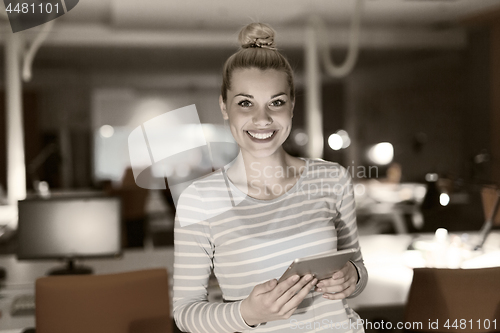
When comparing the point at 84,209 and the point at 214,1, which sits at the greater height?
the point at 214,1

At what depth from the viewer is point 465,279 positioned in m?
1.50

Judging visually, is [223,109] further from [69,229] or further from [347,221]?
[69,229]

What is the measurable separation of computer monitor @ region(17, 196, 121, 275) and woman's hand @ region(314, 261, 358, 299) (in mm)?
1410

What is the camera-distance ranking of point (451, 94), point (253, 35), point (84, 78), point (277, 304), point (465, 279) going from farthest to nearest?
point (84, 78) < point (451, 94) < point (465, 279) < point (253, 35) < point (277, 304)

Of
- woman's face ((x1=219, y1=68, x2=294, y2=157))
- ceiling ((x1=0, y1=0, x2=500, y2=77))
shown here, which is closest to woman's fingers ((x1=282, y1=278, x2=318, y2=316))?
woman's face ((x1=219, y1=68, x2=294, y2=157))

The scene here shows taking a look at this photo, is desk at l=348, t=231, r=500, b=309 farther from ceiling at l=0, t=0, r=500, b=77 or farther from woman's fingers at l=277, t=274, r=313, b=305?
ceiling at l=0, t=0, r=500, b=77

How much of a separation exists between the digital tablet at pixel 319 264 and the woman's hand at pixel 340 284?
2 cm

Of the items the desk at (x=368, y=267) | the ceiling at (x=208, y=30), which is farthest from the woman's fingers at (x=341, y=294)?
the ceiling at (x=208, y=30)

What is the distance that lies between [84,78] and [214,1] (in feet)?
14.4

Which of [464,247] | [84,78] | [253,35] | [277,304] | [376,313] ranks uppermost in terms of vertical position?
[84,78]

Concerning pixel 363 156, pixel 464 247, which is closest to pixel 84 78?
pixel 363 156

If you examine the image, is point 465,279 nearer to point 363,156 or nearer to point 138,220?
point 138,220

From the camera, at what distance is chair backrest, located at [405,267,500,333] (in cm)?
150

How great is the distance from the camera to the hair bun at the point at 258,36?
1.27 meters
